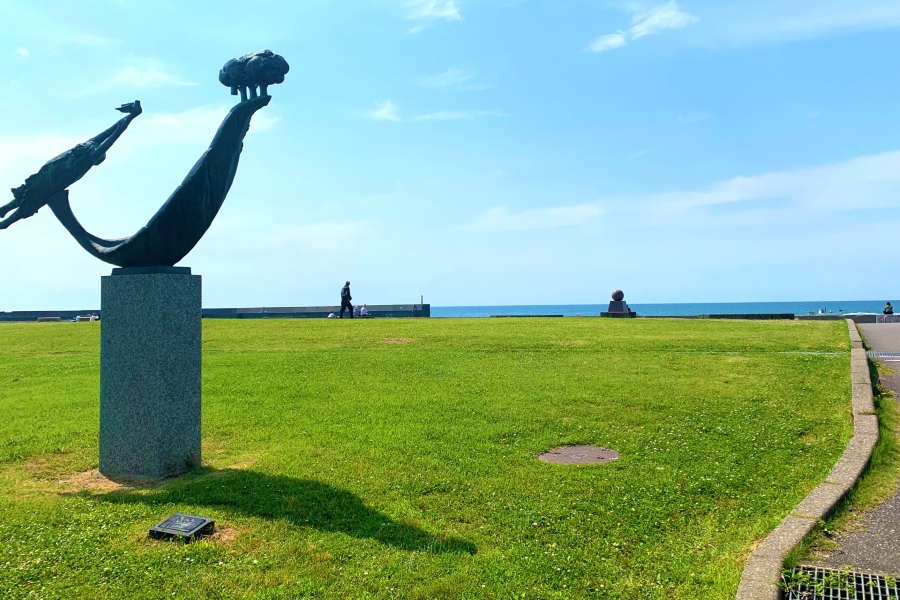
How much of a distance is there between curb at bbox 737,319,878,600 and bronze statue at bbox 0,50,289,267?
261 inches

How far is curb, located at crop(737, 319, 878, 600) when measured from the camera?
459 cm

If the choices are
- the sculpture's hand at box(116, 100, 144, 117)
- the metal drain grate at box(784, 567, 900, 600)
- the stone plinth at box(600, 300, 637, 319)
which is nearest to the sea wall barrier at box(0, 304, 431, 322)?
the stone plinth at box(600, 300, 637, 319)

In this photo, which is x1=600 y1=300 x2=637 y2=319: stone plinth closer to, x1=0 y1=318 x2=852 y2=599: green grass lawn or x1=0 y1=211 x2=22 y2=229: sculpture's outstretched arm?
x1=0 y1=318 x2=852 y2=599: green grass lawn

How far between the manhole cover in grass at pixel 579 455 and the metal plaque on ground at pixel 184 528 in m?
3.70

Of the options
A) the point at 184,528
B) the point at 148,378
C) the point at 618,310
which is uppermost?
the point at 618,310

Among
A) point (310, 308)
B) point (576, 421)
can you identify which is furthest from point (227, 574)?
point (310, 308)

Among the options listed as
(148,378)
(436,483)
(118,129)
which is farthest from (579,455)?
(118,129)

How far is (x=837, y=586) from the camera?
462cm

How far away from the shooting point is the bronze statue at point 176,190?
7703 mm

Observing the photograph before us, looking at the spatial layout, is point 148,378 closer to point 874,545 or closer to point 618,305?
point 874,545

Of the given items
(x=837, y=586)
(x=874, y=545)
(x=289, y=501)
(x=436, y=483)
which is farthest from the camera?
(x=436, y=483)

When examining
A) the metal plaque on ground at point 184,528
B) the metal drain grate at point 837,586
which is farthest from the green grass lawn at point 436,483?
the metal drain grate at point 837,586

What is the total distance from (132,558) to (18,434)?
17.1 feet

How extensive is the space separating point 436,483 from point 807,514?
3.36 m
